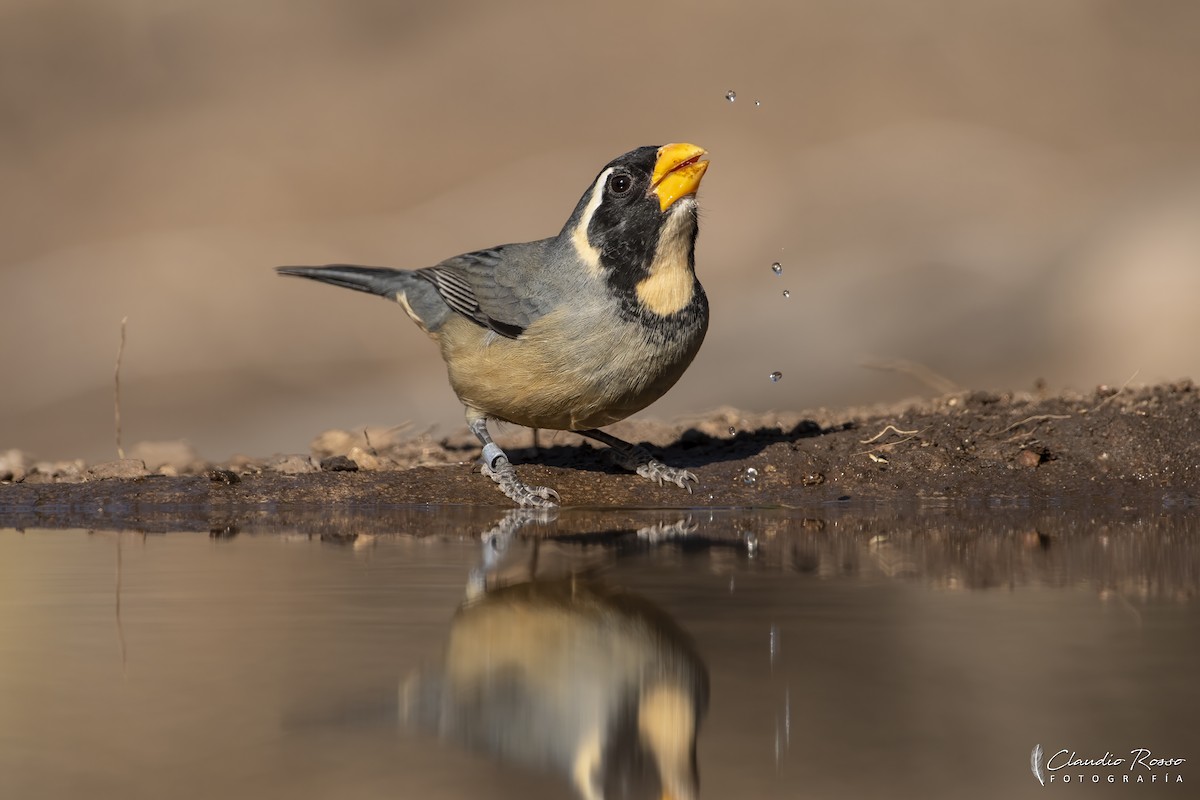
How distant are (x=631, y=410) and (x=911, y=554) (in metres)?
2.24

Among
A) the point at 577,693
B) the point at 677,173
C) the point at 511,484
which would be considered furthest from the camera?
the point at 511,484

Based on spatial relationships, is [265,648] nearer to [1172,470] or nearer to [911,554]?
[911,554]

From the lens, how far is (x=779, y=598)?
4551 millimetres

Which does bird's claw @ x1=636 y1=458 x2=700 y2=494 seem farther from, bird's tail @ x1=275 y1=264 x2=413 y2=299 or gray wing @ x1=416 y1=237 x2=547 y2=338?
bird's tail @ x1=275 y1=264 x2=413 y2=299

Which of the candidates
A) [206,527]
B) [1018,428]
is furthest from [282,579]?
[1018,428]

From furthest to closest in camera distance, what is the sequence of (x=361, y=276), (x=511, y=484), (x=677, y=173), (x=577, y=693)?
(x=361, y=276), (x=511, y=484), (x=677, y=173), (x=577, y=693)

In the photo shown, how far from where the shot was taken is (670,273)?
7.32 m

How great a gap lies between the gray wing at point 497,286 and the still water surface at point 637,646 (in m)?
1.56

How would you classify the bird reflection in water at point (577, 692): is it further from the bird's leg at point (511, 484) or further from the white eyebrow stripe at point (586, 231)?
the white eyebrow stripe at point (586, 231)

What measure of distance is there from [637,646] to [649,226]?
12.1 feet

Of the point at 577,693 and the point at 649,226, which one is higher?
the point at 649,226

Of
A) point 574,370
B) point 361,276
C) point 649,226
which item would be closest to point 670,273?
point 649,226

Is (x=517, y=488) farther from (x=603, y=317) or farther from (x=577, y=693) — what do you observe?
(x=577, y=693)

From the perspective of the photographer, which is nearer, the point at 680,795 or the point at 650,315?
the point at 680,795
